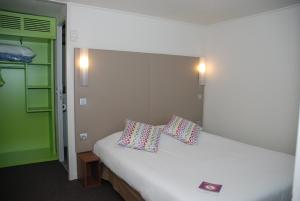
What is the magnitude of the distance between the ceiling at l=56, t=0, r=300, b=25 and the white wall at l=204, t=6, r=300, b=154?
0.23 meters

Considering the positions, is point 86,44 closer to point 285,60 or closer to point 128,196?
Result: point 128,196

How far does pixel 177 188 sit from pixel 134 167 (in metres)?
0.64

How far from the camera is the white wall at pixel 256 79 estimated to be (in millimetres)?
3010

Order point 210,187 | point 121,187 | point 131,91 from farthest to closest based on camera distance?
point 131,91 < point 121,187 < point 210,187

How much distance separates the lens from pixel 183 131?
332 cm

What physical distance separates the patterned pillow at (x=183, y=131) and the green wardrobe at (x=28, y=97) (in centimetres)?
198

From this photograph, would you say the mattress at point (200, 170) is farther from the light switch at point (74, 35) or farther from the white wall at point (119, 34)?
the light switch at point (74, 35)

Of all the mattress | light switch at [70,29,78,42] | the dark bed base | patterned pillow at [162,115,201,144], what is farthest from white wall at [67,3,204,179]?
patterned pillow at [162,115,201,144]

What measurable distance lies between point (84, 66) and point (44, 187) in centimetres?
166

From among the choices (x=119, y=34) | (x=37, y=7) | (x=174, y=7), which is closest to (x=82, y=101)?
(x=119, y=34)

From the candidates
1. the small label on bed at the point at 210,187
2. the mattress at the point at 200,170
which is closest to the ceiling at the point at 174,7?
the mattress at the point at 200,170

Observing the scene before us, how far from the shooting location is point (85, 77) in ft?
10.3

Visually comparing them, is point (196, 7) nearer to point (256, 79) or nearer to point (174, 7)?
point (174, 7)

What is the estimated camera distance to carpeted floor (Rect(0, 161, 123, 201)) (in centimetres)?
278
